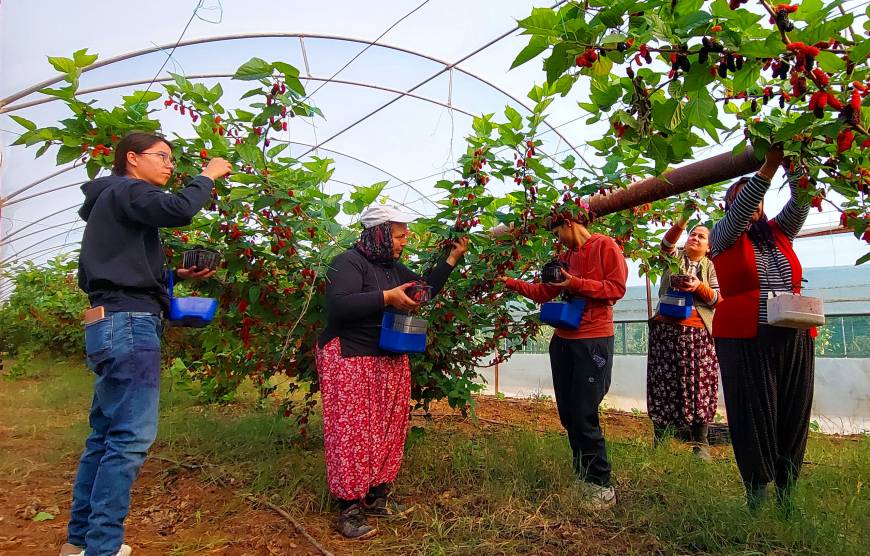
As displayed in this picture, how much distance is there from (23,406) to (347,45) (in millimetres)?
4908

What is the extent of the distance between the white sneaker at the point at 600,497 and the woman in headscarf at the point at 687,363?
1.24m

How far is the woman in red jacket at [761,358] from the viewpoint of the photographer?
2.15 metres

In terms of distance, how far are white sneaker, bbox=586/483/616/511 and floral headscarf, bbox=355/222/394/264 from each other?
4.61 feet

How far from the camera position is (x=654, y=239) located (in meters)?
3.84

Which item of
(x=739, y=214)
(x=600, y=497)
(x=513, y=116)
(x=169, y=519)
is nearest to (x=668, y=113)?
(x=739, y=214)

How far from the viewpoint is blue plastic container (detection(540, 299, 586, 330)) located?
2549 mm

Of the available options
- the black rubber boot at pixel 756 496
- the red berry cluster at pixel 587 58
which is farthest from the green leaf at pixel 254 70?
the black rubber boot at pixel 756 496

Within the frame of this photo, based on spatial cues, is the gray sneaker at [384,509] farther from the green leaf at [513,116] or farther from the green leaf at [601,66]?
the green leaf at [601,66]

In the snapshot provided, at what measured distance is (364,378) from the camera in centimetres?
235

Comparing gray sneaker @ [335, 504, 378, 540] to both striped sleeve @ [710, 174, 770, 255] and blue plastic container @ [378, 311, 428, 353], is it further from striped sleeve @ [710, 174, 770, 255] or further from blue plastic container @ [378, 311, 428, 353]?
striped sleeve @ [710, 174, 770, 255]

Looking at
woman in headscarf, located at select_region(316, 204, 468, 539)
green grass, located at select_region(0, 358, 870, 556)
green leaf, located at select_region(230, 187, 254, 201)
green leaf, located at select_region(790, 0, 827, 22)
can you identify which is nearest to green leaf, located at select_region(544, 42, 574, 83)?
green leaf, located at select_region(790, 0, 827, 22)

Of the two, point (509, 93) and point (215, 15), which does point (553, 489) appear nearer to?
point (509, 93)

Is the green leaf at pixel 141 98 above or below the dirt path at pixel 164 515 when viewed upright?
above

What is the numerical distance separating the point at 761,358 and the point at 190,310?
220cm
